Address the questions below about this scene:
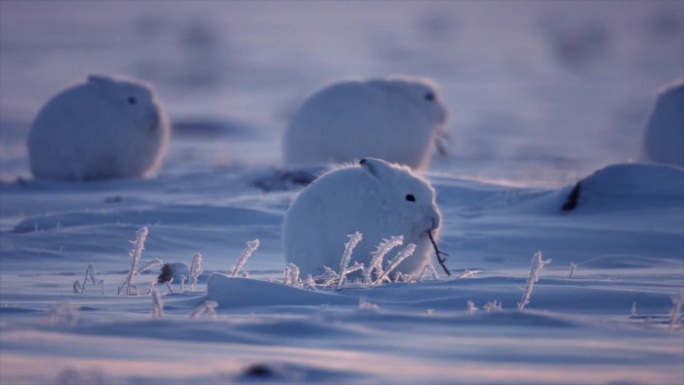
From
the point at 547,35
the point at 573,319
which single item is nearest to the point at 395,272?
the point at 573,319

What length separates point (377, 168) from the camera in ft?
17.2

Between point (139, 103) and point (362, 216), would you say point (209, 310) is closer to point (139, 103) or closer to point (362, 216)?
point (362, 216)

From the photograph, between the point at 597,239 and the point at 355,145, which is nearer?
the point at 597,239

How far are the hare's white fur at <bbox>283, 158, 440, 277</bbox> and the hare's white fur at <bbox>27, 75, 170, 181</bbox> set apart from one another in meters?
6.11

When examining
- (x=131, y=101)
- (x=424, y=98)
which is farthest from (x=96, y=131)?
(x=424, y=98)

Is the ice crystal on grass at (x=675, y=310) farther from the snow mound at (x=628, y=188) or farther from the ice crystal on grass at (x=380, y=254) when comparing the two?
the snow mound at (x=628, y=188)

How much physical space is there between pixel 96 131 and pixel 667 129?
506cm

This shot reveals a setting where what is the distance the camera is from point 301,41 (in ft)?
145

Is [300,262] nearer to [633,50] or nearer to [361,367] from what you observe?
[361,367]

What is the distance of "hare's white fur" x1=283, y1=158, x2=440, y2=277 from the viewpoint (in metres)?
5.12

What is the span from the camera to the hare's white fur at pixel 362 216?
16.8 feet

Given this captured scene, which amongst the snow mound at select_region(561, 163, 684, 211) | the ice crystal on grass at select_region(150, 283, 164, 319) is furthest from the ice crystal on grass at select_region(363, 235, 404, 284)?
the snow mound at select_region(561, 163, 684, 211)

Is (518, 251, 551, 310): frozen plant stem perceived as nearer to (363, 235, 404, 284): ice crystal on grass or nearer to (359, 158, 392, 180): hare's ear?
(363, 235, 404, 284): ice crystal on grass

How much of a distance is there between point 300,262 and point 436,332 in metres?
1.91
